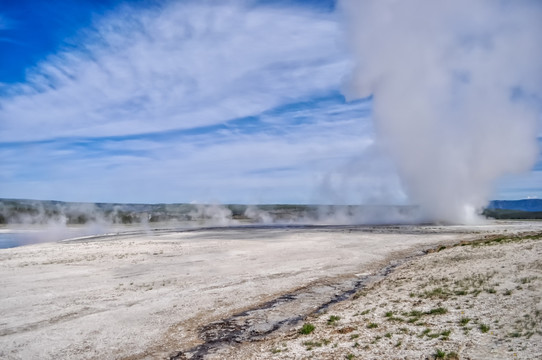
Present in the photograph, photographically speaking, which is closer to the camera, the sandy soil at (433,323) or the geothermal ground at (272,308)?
the sandy soil at (433,323)

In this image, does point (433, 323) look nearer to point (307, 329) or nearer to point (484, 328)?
point (484, 328)

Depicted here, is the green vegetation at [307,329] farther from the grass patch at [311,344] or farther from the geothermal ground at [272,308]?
the grass patch at [311,344]

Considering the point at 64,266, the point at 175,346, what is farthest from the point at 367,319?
the point at 64,266

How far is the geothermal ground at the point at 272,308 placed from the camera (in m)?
10.4

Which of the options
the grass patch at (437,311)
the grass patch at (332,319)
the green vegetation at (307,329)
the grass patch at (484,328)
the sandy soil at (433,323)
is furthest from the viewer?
the grass patch at (332,319)

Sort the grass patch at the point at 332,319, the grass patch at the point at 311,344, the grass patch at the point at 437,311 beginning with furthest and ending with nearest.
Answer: the grass patch at the point at 332,319 < the grass patch at the point at 437,311 < the grass patch at the point at 311,344

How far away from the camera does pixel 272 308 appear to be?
604 inches

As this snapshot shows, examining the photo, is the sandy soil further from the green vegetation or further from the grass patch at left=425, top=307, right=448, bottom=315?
the green vegetation

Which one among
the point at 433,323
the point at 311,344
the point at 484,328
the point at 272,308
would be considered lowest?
the point at 272,308

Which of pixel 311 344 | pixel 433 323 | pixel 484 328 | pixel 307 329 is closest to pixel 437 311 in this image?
pixel 433 323

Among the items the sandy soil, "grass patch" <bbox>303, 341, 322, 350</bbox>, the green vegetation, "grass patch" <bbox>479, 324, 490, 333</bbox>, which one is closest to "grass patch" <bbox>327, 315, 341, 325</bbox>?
the sandy soil

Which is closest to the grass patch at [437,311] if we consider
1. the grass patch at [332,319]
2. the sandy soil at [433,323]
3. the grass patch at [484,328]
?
the sandy soil at [433,323]

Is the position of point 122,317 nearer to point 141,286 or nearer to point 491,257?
point 141,286

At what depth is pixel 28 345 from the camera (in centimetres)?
1152
